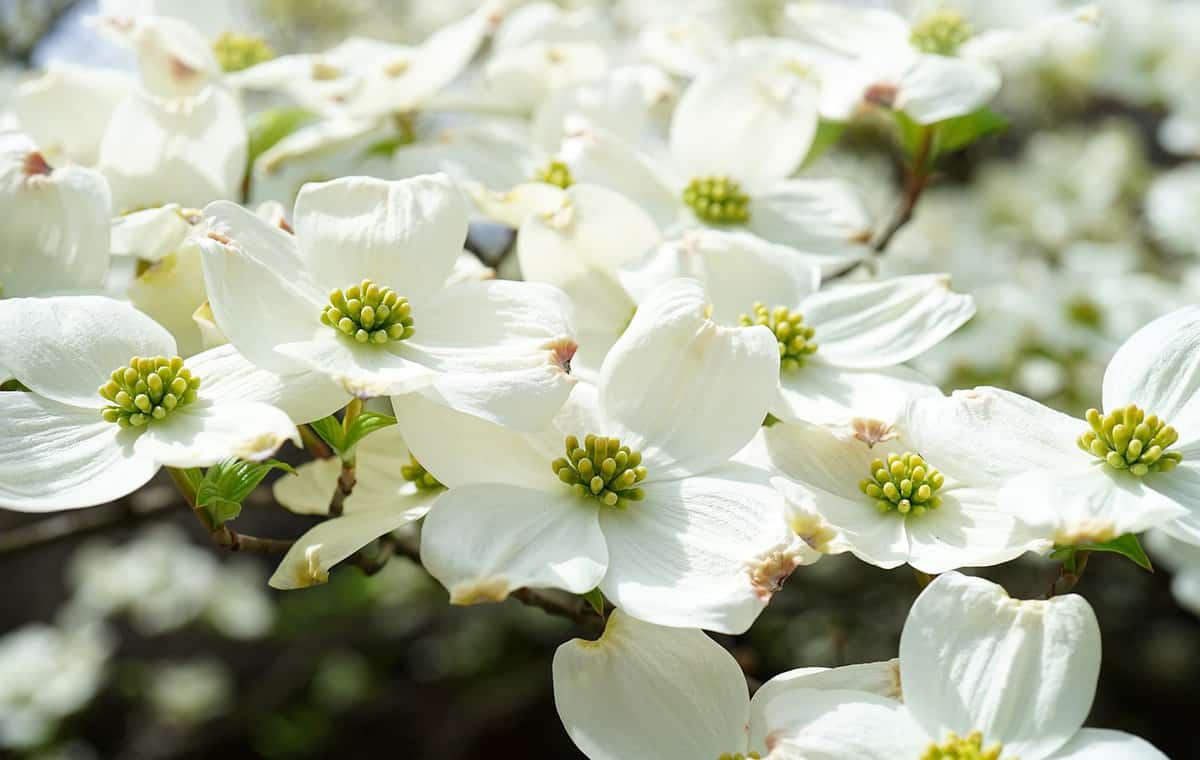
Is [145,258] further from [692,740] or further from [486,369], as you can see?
[692,740]

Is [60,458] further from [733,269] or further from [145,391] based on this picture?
[733,269]

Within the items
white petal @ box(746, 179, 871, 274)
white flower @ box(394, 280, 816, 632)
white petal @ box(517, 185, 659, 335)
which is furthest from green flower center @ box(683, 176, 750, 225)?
white flower @ box(394, 280, 816, 632)

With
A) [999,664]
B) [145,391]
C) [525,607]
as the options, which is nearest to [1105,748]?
[999,664]

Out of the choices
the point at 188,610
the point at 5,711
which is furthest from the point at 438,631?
the point at 5,711

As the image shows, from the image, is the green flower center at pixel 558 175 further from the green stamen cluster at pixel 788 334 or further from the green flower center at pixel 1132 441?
the green flower center at pixel 1132 441

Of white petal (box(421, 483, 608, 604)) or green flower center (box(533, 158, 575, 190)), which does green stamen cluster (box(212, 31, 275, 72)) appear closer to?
green flower center (box(533, 158, 575, 190))

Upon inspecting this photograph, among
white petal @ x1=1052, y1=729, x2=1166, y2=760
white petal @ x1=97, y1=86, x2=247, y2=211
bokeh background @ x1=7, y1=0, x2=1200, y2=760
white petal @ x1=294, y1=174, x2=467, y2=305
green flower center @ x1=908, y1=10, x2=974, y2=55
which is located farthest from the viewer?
bokeh background @ x1=7, y1=0, x2=1200, y2=760

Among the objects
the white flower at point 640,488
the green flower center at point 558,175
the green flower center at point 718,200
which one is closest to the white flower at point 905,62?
the green flower center at point 718,200
